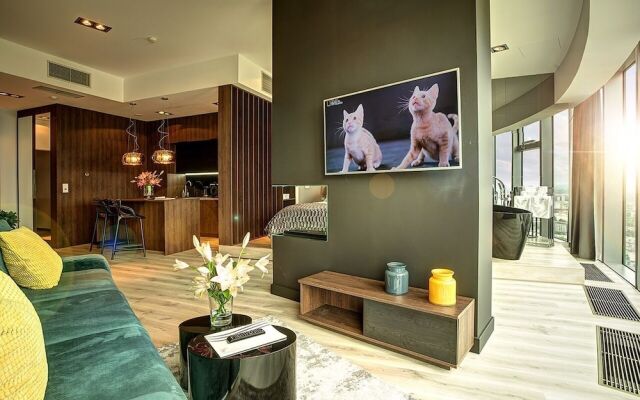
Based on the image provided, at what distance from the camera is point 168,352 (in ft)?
7.68

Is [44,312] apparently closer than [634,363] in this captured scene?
Yes

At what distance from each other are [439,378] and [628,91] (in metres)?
5.01

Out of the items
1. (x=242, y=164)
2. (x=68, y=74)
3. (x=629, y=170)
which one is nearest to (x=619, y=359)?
(x=629, y=170)

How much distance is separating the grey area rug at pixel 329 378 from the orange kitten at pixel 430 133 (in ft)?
4.99

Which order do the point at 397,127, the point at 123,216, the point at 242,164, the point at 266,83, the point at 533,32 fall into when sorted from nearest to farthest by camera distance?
the point at 397,127 < the point at 533,32 < the point at 123,216 < the point at 242,164 < the point at 266,83

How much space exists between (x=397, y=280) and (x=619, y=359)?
1.58 metres

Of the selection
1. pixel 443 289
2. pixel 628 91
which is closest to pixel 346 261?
pixel 443 289

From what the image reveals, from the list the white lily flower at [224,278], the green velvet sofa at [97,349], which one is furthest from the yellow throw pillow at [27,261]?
the white lily flower at [224,278]

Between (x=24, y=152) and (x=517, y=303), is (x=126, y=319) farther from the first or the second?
(x=24, y=152)

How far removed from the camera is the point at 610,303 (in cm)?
343

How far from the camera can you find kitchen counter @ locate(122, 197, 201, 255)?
19.9 feet

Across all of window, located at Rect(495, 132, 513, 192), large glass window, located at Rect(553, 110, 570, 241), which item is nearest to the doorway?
window, located at Rect(495, 132, 513, 192)

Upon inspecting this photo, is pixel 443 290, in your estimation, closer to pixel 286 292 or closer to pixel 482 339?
pixel 482 339

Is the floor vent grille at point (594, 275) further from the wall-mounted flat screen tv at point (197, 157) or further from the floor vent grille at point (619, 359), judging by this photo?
the wall-mounted flat screen tv at point (197, 157)
